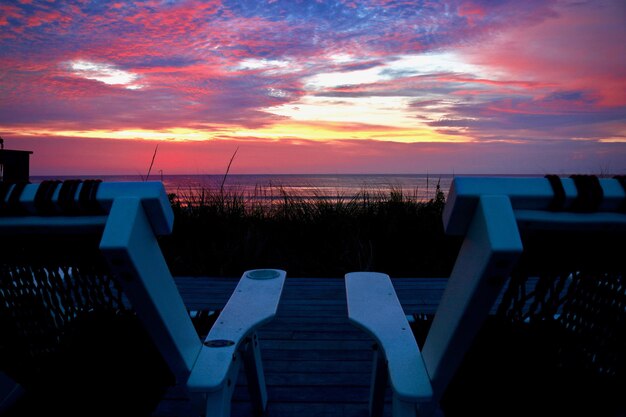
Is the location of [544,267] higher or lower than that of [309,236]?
higher

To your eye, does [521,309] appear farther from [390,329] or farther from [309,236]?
[309,236]

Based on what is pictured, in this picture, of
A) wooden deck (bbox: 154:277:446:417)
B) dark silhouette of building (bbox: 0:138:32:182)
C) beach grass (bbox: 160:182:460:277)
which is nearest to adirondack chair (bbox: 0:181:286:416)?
wooden deck (bbox: 154:277:446:417)

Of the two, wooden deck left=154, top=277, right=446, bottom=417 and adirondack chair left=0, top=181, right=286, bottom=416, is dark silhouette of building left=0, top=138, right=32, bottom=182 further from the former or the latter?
adirondack chair left=0, top=181, right=286, bottom=416

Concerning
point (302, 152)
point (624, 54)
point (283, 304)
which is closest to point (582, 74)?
point (624, 54)

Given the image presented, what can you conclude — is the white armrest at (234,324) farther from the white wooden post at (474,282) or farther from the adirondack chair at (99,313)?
the white wooden post at (474,282)

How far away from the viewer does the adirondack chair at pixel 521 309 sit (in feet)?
2.40

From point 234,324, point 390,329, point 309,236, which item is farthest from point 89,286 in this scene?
point 309,236

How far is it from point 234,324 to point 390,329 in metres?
0.43

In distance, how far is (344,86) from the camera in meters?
13.3

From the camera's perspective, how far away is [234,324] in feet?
4.00

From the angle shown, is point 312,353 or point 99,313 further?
point 312,353

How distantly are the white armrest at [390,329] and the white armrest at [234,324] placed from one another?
26 centimetres

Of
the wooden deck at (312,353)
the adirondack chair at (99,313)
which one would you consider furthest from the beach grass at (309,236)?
the adirondack chair at (99,313)

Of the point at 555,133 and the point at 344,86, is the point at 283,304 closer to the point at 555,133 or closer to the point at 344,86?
the point at 344,86
